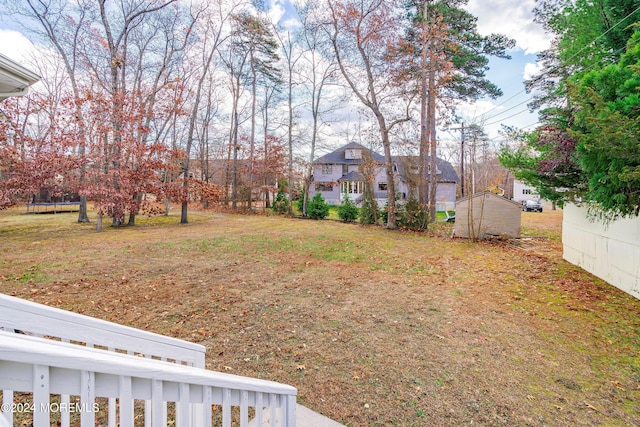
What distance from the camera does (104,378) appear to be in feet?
2.88

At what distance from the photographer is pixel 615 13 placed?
5367 mm

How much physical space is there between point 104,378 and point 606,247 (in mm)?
7932

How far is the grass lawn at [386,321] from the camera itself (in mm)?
2502

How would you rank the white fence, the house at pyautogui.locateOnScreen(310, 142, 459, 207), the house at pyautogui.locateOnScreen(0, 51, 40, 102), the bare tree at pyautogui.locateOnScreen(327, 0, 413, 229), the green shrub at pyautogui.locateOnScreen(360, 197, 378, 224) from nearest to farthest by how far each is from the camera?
the house at pyautogui.locateOnScreen(0, 51, 40, 102), the white fence, the bare tree at pyautogui.locateOnScreen(327, 0, 413, 229), the green shrub at pyautogui.locateOnScreen(360, 197, 378, 224), the house at pyautogui.locateOnScreen(310, 142, 459, 207)

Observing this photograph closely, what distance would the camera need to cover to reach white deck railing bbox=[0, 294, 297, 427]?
2.45ft

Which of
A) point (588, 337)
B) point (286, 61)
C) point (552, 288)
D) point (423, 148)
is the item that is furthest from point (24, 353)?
point (286, 61)

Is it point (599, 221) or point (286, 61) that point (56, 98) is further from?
point (599, 221)

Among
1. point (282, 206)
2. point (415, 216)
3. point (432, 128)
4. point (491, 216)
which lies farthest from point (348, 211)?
point (491, 216)

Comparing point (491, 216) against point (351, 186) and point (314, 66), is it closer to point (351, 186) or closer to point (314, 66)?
point (314, 66)

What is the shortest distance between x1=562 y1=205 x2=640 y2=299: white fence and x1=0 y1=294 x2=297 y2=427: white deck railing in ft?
20.9

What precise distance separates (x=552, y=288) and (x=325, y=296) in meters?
4.24

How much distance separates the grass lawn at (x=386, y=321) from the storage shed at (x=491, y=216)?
3380 mm

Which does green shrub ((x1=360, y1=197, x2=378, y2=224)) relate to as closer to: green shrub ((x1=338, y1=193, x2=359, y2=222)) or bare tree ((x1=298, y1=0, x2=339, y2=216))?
green shrub ((x1=338, y1=193, x2=359, y2=222))

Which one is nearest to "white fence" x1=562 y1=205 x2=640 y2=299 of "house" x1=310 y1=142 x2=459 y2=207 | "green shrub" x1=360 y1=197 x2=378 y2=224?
"green shrub" x1=360 y1=197 x2=378 y2=224
